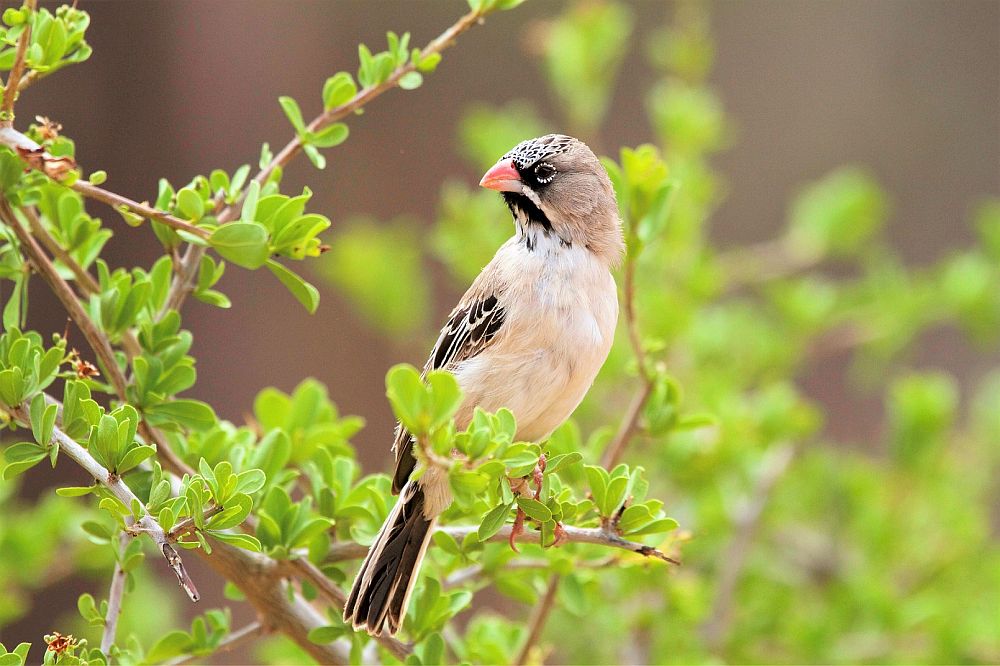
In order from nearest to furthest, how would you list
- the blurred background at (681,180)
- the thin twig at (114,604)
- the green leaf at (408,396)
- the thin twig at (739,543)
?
1. the green leaf at (408,396)
2. the thin twig at (114,604)
3. the thin twig at (739,543)
4. the blurred background at (681,180)

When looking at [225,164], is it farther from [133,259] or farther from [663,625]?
[663,625]

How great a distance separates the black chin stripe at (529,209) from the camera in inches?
59.7

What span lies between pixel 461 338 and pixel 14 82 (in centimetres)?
66

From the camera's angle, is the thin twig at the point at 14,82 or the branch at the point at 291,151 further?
the branch at the point at 291,151

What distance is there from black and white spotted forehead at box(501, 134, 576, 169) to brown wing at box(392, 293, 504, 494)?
20cm

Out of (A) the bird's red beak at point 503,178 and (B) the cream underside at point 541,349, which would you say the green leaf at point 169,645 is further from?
(A) the bird's red beak at point 503,178

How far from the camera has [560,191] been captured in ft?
4.94

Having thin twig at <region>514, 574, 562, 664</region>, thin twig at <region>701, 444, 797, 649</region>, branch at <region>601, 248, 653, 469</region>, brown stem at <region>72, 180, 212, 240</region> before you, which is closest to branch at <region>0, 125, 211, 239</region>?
brown stem at <region>72, 180, 212, 240</region>

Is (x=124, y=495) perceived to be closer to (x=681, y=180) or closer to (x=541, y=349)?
(x=541, y=349)

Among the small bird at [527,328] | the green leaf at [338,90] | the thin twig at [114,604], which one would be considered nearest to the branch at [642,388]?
the small bird at [527,328]

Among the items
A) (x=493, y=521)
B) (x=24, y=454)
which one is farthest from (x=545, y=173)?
(x=24, y=454)

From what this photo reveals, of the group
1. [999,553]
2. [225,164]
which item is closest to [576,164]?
[999,553]

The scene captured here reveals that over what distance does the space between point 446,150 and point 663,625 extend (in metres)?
2.58

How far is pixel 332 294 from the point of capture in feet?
14.3
